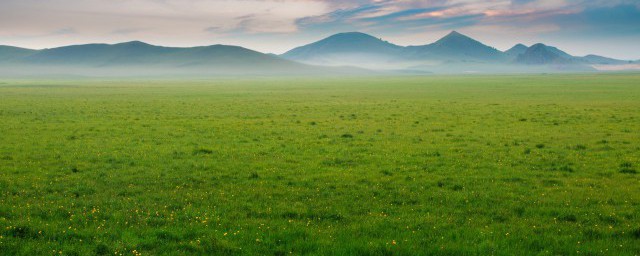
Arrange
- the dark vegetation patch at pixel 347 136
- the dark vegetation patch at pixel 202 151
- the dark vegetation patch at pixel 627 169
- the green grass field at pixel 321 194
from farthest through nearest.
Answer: the dark vegetation patch at pixel 347 136, the dark vegetation patch at pixel 202 151, the dark vegetation patch at pixel 627 169, the green grass field at pixel 321 194

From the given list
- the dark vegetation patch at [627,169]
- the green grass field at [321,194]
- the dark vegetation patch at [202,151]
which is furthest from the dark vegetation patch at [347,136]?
the dark vegetation patch at [627,169]

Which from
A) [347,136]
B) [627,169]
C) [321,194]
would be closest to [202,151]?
[347,136]

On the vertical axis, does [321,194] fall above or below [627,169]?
above

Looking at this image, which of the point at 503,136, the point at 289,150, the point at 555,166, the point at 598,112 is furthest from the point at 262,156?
the point at 598,112

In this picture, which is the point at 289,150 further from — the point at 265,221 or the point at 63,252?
the point at 63,252

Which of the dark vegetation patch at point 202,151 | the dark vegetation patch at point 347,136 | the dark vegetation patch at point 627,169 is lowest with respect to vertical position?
the dark vegetation patch at point 347,136

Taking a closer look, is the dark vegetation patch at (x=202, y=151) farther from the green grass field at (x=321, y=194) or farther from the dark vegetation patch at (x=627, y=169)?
the dark vegetation patch at (x=627, y=169)

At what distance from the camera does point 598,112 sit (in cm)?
4291

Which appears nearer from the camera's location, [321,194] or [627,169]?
[321,194]

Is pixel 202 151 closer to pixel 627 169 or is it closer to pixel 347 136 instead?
pixel 347 136

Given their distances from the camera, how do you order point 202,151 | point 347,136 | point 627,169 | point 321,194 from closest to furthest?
point 321,194 → point 627,169 → point 202,151 → point 347,136

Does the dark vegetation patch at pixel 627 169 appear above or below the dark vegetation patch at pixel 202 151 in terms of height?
below

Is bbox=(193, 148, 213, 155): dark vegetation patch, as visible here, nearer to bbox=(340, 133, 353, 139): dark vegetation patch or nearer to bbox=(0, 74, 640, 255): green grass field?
bbox=(0, 74, 640, 255): green grass field

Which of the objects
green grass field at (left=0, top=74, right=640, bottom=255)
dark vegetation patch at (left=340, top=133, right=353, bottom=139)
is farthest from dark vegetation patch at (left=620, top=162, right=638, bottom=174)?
dark vegetation patch at (left=340, top=133, right=353, bottom=139)
